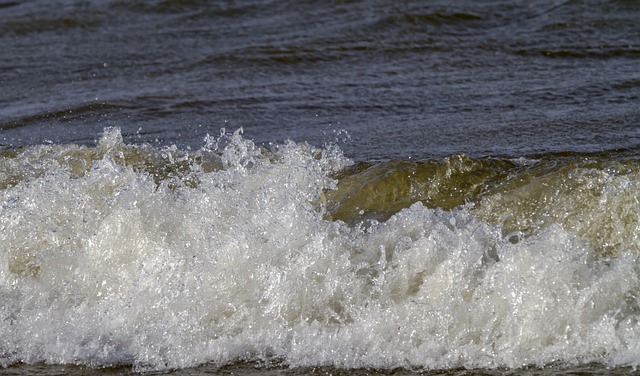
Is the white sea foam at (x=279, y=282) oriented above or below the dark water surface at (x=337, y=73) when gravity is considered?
below

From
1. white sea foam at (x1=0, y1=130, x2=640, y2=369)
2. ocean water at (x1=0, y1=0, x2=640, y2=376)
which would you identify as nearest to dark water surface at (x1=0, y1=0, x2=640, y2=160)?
ocean water at (x1=0, y1=0, x2=640, y2=376)

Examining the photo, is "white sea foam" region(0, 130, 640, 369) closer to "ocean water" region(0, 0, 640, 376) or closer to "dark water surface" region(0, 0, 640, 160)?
"ocean water" region(0, 0, 640, 376)

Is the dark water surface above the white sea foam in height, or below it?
above

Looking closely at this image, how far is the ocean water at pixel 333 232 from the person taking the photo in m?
3.99

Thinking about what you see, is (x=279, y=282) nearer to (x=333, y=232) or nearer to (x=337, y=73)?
(x=333, y=232)

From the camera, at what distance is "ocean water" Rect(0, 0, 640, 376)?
3992 millimetres

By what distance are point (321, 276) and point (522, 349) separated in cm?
89

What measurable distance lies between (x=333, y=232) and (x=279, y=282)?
40cm

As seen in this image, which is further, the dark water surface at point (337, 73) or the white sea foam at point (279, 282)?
the dark water surface at point (337, 73)

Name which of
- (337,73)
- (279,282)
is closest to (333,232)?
(279,282)

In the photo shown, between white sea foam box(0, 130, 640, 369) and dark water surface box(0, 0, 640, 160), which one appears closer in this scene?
white sea foam box(0, 130, 640, 369)

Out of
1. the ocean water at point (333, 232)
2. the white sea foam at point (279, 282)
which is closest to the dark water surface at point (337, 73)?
the ocean water at point (333, 232)

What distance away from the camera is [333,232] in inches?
178

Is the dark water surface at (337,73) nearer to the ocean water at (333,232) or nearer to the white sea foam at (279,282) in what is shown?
the ocean water at (333,232)
